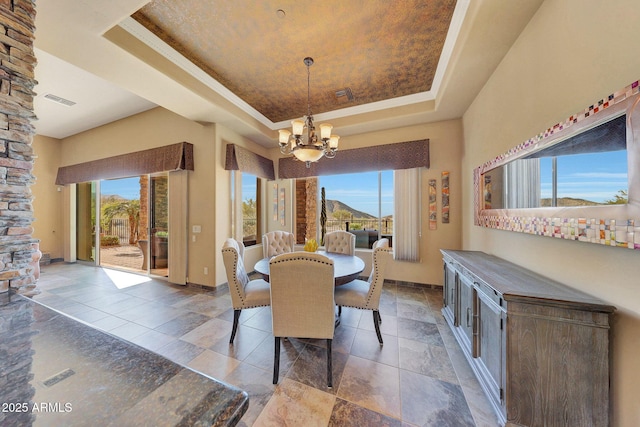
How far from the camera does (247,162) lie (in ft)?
13.2

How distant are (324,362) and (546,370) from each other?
5.00 ft

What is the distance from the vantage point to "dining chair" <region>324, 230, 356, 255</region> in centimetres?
348

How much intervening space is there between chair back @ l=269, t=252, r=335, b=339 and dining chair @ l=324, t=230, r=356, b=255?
1780 millimetres

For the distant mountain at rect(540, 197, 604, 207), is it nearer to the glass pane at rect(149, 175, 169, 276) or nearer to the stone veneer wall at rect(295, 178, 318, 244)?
the stone veneer wall at rect(295, 178, 318, 244)

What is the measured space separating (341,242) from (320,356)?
1765mm

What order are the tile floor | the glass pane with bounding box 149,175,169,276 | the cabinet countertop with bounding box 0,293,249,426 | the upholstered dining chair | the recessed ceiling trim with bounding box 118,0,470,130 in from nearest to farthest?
the cabinet countertop with bounding box 0,293,249,426 → the tile floor → the recessed ceiling trim with bounding box 118,0,470,130 → the upholstered dining chair → the glass pane with bounding box 149,175,169,276

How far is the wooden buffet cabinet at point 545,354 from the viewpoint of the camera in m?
1.13

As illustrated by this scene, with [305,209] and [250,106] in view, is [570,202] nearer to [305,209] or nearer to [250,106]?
[250,106]

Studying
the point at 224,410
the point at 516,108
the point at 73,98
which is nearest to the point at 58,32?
the point at 73,98

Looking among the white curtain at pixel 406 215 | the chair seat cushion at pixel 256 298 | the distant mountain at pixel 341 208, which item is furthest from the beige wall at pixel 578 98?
the distant mountain at pixel 341 208

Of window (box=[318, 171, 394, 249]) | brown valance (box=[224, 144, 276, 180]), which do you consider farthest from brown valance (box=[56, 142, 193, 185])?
window (box=[318, 171, 394, 249])

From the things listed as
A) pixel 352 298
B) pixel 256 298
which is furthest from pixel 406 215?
pixel 256 298

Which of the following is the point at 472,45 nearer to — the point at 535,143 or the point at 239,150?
the point at 535,143

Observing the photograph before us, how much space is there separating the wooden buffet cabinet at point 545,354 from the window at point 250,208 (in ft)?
13.0
